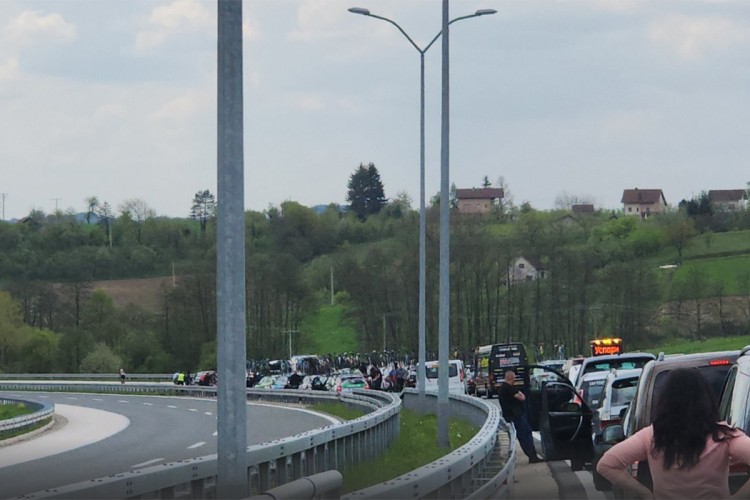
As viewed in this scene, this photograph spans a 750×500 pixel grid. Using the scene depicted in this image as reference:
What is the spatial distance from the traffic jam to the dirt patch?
116 m

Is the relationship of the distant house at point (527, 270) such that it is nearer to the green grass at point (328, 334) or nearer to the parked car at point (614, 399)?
the green grass at point (328, 334)

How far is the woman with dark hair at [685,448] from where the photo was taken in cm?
688

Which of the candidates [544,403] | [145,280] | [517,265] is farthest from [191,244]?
[544,403]

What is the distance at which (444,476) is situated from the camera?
13.1m

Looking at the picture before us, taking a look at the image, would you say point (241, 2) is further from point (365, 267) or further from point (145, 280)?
point (145, 280)

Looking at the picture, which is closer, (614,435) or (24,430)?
(614,435)

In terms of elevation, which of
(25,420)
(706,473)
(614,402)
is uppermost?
(706,473)

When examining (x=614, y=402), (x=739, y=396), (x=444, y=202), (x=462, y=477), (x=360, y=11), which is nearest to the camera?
(x=739, y=396)

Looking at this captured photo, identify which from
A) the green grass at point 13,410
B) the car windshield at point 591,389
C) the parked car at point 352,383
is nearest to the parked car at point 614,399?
the car windshield at point 591,389

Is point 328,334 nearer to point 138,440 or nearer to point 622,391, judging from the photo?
point 138,440

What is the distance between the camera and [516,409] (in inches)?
975

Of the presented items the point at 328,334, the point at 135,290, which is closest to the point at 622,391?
the point at 328,334

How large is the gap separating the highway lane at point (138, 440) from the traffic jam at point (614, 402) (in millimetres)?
6981

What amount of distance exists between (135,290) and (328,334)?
95.7 ft
